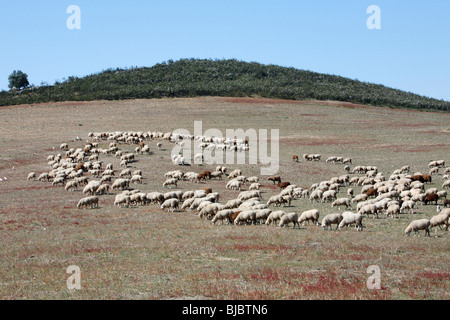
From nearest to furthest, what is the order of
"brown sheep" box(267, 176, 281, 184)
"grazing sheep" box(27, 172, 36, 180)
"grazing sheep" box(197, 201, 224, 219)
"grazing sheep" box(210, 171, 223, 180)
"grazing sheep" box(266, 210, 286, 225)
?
1. "grazing sheep" box(266, 210, 286, 225)
2. "grazing sheep" box(197, 201, 224, 219)
3. "brown sheep" box(267, 176, 281, 184)
4. "grazing sheep" box(27, 172, 36, 180)
5. "grazing sheep" box(210, 171, 223, 180)

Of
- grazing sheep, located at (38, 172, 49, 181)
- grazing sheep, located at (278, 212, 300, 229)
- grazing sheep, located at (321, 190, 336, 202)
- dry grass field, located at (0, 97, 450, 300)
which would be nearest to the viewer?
dry grass field, located at (0, 97, 450, 300)

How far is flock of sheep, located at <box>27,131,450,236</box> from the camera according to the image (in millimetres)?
22344

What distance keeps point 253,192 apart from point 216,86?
7715 cm

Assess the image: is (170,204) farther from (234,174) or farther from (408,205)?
(234,174)

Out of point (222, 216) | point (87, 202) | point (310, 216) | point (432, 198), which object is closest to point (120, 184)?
point (87, 202)

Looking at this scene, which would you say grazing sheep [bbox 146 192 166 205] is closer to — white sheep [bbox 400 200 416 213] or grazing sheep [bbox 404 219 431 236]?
white sheep [bbox 400 200 416 213]

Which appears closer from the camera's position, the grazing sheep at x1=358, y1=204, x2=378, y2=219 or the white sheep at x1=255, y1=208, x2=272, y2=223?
the white sheep at x1=255, y1=208, x2=272, y2=223

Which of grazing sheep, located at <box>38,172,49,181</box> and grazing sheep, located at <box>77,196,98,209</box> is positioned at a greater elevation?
grazing sheep, located at <box>38,172,49,181</box>

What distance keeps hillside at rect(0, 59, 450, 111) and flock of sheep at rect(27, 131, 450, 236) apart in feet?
157

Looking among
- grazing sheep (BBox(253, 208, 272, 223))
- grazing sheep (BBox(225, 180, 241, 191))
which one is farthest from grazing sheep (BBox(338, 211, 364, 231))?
grazing sheep (BBox(225, 180, 241, 191))

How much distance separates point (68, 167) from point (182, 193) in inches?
575

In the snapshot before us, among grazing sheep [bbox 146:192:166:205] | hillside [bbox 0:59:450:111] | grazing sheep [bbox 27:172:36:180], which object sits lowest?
grazing sheep [bbox 146:192:166:205]

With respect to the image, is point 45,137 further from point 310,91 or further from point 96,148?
point 310,91

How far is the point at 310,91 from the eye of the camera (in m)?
103
